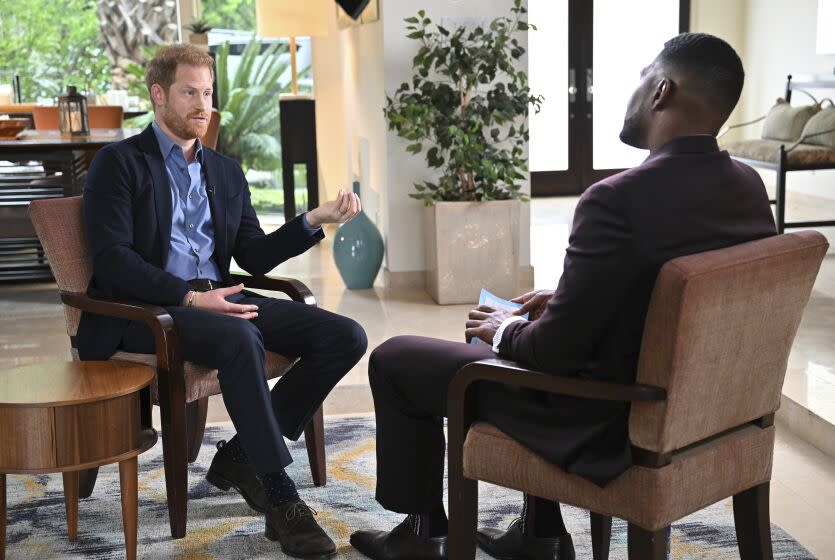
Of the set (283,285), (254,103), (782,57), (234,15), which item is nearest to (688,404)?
(283,285)

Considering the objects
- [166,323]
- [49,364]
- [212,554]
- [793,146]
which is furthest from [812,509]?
[793,146]

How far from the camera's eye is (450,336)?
15.6ft

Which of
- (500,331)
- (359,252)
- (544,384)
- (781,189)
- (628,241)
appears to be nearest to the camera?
(628,241)

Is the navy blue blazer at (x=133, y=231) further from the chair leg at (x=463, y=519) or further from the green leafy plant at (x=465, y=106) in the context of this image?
the green leafy plant at (x=465, y=106)

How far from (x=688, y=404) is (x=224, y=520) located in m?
1.38

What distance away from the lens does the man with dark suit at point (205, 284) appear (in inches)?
102

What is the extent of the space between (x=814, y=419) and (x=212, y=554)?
1.91 metres

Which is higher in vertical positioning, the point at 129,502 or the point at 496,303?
the point at 496,303

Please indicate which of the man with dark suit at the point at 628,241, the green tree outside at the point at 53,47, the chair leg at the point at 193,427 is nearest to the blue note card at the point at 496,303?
the man with dark suit at the point at 628,241

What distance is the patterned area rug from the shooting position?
8.49ft

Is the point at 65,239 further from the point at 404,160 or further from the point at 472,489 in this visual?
the point at 404,160

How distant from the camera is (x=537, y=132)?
1008 cm

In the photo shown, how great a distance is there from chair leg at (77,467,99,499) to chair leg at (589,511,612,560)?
4.48 feet

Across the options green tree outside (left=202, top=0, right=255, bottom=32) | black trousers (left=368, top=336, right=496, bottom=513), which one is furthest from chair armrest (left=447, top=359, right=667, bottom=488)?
green tree outside (left=202, top=0, right=255, bottom=32)
